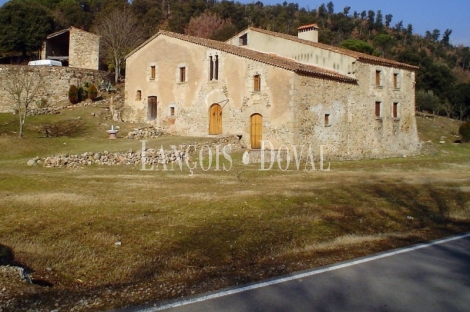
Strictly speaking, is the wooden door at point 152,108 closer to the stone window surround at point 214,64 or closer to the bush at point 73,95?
the stone window surround at point 214,64

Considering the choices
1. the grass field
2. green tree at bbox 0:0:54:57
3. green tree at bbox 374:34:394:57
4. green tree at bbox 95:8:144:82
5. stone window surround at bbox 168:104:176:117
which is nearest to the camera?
the grass field

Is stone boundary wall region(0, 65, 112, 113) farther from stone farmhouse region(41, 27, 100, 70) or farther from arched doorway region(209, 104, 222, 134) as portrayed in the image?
arched doorway region(209, 104, 222, 134)

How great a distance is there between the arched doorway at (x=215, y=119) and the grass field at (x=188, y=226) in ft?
36.3

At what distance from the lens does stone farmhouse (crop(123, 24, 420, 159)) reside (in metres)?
25.6

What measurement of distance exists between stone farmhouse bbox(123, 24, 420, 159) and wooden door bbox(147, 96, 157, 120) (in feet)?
0.23

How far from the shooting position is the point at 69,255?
7.08 m

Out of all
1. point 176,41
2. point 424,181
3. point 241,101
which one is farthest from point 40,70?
point 424,181

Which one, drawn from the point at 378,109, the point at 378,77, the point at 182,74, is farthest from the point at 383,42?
the point at 182,74

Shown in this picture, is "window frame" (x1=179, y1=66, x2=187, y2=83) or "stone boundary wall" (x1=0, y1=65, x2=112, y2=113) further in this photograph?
"stone boundary wall" (x1=0, y1=65, x2=112, y2=113)

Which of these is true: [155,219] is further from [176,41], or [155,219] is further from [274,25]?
[274,25]

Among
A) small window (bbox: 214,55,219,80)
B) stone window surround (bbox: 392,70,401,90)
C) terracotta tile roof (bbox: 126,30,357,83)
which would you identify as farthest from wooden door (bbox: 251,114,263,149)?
stone window surround (bbox: 392,70,401,90)

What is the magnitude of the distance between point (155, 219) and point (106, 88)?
107 ft

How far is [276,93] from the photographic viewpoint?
25422mm

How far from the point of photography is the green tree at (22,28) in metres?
43.5
